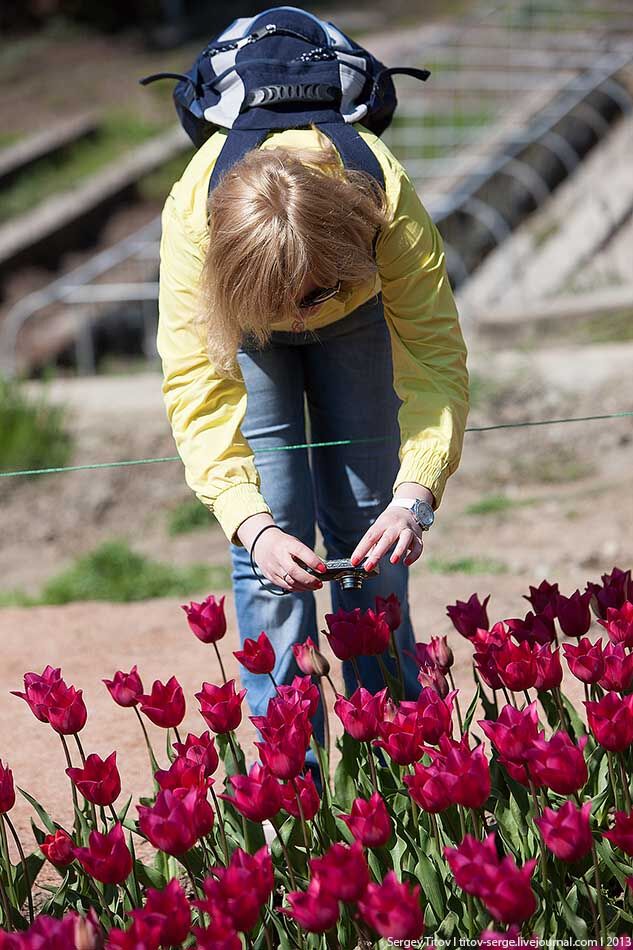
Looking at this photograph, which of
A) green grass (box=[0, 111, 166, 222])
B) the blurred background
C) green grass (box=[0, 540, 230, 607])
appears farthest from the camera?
green grass (box=[0, 111, 166, 222])

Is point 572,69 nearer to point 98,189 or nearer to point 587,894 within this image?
point 98,189

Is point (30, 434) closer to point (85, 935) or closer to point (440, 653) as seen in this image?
point (440, 653)

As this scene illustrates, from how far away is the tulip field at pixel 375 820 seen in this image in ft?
4.56

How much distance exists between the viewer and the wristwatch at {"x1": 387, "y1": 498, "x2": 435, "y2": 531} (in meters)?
2.04

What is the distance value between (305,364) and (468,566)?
1.92 m

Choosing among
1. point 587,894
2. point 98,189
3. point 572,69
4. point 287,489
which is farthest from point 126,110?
point 587,894

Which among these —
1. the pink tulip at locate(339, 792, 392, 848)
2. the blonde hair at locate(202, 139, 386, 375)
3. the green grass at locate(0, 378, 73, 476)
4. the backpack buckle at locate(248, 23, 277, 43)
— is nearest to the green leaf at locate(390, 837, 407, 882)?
the pink tulip at locate(339, 792, 392, 848)

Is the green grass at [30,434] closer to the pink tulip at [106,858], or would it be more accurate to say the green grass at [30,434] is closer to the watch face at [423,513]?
the watch face at [423,513]

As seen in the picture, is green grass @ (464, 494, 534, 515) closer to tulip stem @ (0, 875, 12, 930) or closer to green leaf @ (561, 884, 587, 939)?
green leaf @ (561, 884, 587, 939)

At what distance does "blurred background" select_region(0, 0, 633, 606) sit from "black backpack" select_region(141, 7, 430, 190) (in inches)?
82.5

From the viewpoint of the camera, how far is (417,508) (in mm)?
2051

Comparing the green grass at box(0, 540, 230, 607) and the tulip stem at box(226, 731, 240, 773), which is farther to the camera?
the green grass at box(0, 540, 230, 607)

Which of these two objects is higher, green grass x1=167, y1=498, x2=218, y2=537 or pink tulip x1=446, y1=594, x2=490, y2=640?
green grass x1=167, y1=498, x2=218, y2=537

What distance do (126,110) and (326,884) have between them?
1342 centimetres
